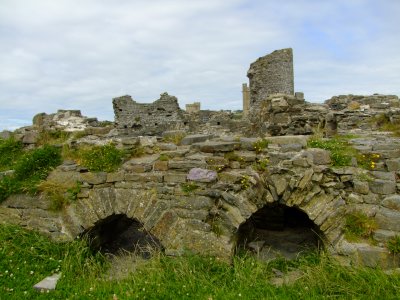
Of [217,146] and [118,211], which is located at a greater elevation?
[217,146]

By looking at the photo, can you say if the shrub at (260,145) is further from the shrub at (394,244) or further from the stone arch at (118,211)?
the shrub at (394,244)

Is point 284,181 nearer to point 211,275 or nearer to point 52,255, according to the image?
point 211,275

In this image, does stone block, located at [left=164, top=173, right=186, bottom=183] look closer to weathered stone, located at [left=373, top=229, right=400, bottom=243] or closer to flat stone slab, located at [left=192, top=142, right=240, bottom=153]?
flat stone slab, located at [left=192, top=142, right=240, bottom=153]

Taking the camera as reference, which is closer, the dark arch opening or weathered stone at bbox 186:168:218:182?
weathered stone at bbox 186:168:218:182

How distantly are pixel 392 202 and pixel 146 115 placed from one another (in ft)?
41.8

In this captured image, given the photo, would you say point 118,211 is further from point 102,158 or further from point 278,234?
point 278,234

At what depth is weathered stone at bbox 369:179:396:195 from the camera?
5168 millimetres

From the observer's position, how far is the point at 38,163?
6258 mm

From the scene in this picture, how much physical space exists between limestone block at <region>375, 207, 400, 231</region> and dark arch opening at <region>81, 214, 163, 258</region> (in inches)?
137

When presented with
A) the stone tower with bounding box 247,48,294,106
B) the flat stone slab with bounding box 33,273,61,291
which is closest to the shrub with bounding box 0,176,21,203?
the flat stone slab with bounding box 33,273,61,291

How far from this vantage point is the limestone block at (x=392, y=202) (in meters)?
5.02

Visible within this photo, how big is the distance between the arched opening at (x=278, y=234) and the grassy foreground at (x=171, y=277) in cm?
82

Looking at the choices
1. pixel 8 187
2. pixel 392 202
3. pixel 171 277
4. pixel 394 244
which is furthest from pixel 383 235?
pixel 8 187

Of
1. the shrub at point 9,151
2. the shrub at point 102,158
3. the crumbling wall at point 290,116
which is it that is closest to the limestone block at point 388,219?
the crumbling wall at point 290,116
